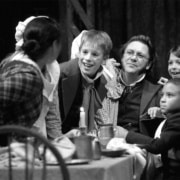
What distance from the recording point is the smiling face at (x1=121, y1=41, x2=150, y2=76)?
514cm

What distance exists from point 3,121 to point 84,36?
1.59m

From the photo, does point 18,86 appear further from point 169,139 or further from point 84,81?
point 84,81

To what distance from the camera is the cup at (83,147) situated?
3.33 m

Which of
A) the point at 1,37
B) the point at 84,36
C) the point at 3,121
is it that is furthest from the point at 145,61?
the point at 1,37

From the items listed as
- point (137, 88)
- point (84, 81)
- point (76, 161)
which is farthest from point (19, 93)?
point (137, 88)

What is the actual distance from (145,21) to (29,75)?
3.64 metres

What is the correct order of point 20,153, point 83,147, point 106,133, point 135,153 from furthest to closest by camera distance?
point 106,133 < point 135,153 < point 83,147 < point 20,153

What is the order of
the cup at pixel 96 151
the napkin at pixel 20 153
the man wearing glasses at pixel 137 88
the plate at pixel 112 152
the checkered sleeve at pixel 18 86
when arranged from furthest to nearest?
the man wearing glasses at pixel 137 88 < the plate at pixel 112 152 < the cup at pixel 96 151 < the checkered sleeve at pixel 18 86 < the napkin at pixel 20 153

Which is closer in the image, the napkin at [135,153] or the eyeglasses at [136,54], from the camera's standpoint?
the napkin at [135,153]

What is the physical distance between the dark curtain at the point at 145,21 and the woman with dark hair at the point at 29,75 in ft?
10.2

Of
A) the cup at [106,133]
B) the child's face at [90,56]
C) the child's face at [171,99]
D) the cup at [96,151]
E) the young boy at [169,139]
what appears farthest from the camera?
the child's face at [90,56]

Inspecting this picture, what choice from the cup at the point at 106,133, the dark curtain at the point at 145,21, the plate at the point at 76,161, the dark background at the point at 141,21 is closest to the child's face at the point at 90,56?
the cup at the point at 106,133

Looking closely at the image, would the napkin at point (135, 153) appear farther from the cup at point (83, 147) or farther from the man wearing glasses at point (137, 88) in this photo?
the man wearing glasses at point (137, 88)

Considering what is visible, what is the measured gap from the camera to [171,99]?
4.29 metres
